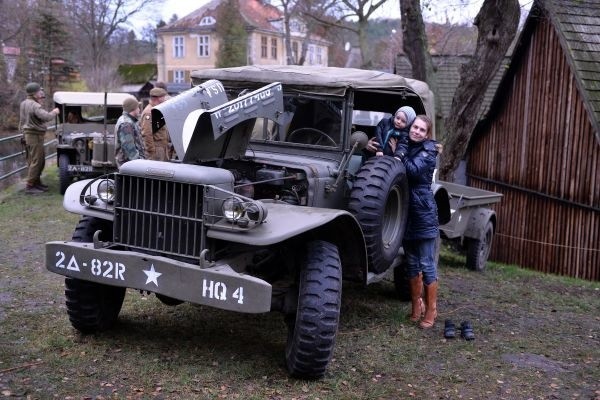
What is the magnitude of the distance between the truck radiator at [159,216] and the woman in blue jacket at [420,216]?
6.92 feet

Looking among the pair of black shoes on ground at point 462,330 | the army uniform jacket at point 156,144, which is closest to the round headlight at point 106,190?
the pair of black shoes on ground at point 462,330

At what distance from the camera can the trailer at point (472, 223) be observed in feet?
31.0

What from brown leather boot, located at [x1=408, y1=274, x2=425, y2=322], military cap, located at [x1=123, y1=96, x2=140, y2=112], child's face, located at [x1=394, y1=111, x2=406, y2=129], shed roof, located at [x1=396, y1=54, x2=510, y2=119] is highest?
shed roof, located at [x1=396, y1=54, x2=510, y2=119]

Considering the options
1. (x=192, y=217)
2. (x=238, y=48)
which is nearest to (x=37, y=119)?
(x=192, y=217)

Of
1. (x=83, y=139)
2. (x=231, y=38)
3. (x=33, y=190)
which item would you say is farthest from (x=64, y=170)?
(x=231, y=38)

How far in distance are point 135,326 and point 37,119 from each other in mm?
8337

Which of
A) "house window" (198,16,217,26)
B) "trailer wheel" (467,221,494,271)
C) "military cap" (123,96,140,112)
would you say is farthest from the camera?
"house window" (198,16,217,26)

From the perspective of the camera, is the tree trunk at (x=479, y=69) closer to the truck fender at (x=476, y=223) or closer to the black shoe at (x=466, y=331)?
the truck fender at (x=476, y=223)

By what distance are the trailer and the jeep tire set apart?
3.33 metres

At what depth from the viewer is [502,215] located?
17125 mm

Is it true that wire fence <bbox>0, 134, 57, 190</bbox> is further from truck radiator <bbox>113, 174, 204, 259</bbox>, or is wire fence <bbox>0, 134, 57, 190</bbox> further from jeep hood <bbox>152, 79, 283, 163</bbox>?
truck radiator <bbox>113, 174, 204, 259</bbox>

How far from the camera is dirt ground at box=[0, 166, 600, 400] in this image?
4789 mm

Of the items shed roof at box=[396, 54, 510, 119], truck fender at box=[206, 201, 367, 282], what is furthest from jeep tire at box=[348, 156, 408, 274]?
shed roof at box=[396, 54, 510, 119]

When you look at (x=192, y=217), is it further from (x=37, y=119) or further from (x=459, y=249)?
(x=37, y=119)
